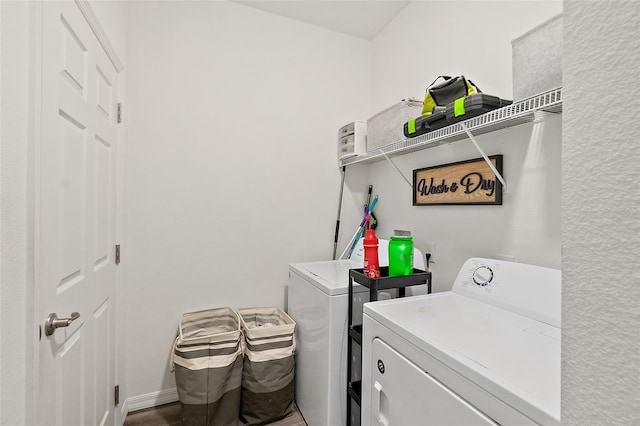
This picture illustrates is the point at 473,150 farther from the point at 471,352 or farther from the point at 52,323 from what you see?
the point at 52,323

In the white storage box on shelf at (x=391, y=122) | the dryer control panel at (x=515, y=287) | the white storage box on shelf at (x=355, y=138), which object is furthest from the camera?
the white storage box on shelf at (x=355, y=138)

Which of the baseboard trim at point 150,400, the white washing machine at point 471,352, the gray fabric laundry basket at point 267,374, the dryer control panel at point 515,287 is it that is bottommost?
the baseboard trim at point 150,400

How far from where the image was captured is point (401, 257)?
1.43 m

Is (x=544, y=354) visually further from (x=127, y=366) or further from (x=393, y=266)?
(x=127, y=366)

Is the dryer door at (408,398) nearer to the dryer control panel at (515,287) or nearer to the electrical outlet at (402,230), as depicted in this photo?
the dryer control panel at (515,287)

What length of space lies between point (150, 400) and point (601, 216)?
8.40 ft

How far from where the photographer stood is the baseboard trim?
2016 millimetres

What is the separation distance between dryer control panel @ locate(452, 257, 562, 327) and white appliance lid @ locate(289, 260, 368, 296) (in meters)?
0.53

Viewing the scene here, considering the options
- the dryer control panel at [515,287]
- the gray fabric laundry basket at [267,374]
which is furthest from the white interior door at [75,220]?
the dryer control panel at [515,287]

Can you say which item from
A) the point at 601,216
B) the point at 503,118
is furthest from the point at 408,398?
the point at 503,118

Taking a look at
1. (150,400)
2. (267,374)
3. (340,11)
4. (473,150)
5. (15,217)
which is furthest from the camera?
(340,11)

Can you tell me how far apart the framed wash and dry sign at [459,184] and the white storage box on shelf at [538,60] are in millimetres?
430

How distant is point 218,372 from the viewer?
1779 millimetres

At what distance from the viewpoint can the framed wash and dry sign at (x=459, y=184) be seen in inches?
61.0
